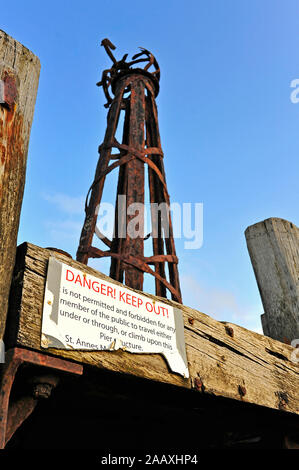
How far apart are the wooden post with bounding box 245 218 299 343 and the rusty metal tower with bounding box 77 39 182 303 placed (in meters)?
1.28

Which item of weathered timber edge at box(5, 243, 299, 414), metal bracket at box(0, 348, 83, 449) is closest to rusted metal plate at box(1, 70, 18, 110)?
weathered timber edge at box(5, 243, 299, 414)

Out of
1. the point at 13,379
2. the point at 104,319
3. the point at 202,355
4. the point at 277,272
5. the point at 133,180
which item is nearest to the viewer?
the point at 13,379

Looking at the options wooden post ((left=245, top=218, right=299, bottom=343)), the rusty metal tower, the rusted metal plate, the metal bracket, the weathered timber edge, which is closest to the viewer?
the metal bracket

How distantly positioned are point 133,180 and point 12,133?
10.0 ft

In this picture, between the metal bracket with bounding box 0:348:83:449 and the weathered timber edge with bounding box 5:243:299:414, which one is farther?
the weathered timber edge with bounding box 5:243:299:414

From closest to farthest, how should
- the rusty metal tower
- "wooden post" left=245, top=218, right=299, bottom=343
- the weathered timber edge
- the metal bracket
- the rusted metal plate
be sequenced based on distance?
the metal bracket, the weathered timber edge, the rusted metal plate, "wooden post" left=245, top=218, right=299, bottom=343, the rusty metal tower

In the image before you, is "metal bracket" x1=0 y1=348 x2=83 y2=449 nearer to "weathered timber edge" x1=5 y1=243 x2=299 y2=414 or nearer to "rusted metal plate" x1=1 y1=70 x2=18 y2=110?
"weathered timber edge" x1=5 y1=243 x2=299 y2=414

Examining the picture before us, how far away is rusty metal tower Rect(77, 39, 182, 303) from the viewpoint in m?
4.81

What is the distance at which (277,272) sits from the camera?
3736 millimetres

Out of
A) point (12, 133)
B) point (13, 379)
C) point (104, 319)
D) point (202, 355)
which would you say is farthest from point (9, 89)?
point (202, 355)

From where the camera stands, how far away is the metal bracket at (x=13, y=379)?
1.80 metres

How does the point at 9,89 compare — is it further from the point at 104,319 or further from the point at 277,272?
the point at 277,272
